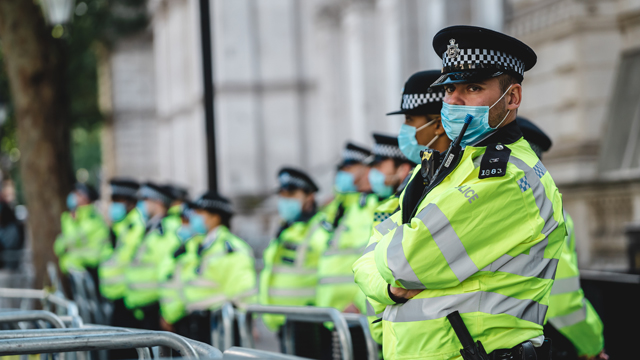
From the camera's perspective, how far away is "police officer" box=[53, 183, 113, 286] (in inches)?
463

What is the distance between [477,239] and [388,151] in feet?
9.39

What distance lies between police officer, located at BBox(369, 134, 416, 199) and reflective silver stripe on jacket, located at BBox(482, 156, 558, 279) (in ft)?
8.23

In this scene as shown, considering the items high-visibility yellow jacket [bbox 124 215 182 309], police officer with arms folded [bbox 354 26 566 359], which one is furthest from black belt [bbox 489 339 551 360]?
high-visibility yellow jacket [bbox 124 215 182 309]

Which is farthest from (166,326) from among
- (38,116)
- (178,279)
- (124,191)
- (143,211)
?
(38,116)

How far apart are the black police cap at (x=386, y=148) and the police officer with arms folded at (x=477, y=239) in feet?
8.09

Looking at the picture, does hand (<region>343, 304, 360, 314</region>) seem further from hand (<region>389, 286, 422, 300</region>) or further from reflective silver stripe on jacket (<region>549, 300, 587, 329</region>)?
hand (<region>389, 286, 422, 300</region>)

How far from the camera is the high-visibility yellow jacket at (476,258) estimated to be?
9.05 ft

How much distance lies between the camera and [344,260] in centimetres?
598

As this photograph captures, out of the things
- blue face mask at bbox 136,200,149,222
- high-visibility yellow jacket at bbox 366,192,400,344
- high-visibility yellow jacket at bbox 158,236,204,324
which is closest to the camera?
high-visibility yellow jacket at bbox 366,192,400,344

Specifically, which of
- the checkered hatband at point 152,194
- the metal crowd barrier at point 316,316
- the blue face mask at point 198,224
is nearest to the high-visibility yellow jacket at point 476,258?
the metal crowd barrier at point 316,316

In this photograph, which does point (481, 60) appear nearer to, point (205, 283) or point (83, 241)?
point (205, 283)

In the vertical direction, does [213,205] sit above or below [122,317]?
above

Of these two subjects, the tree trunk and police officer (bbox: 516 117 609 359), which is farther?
the tree trunk

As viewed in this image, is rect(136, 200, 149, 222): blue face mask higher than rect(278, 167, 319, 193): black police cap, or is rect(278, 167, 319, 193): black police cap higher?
rect(278, 167, 319, 193): black police cap
